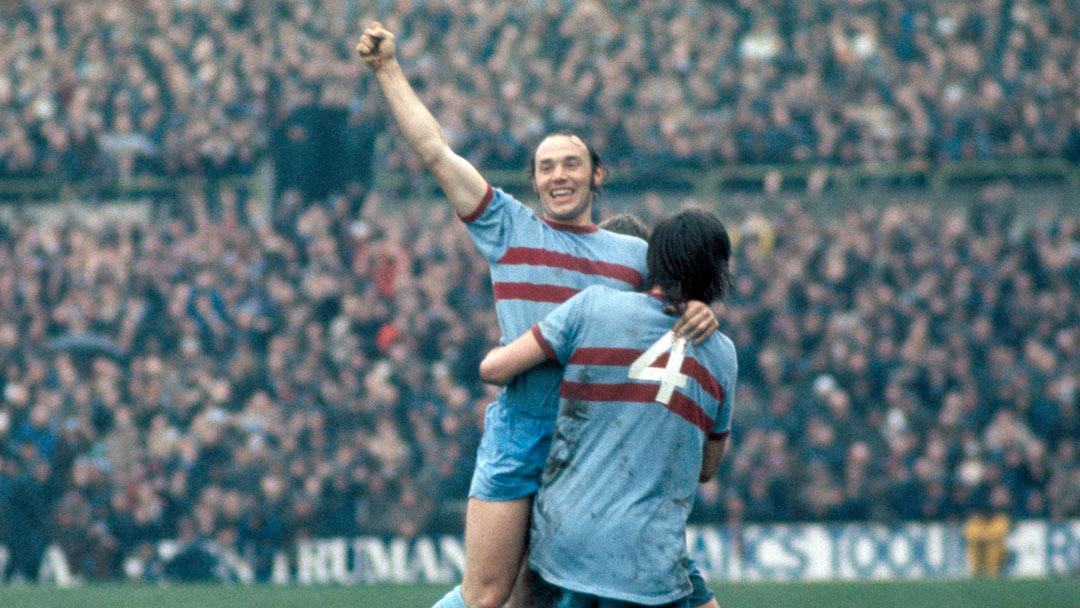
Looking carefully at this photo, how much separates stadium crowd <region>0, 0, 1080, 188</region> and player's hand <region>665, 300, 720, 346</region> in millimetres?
14577

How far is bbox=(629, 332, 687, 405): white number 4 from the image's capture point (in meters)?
3.94

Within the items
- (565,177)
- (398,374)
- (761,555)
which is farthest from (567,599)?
(398,374)

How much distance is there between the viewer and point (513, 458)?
4391 mm

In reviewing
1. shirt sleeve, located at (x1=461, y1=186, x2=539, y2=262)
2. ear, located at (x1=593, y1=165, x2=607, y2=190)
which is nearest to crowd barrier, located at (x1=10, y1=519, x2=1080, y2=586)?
ear, located at (x1=593, y1=165, x2=607, y2=190)

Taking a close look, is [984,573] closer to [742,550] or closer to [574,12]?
[742,550]

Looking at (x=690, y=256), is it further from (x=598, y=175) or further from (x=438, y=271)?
(x=438, y=271)

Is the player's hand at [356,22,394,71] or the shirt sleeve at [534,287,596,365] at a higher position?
the player's hand at [356,22,394,71]

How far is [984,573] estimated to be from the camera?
42.6 feet

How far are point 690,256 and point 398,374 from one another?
1151 centimetres

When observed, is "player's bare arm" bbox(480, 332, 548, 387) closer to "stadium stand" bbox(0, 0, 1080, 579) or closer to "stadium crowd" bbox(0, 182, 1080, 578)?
"stadium crowd" bbox(0, 182, 1080, 578)

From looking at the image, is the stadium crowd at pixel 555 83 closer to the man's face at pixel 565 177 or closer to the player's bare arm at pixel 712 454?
the man's face at pixel 565 177

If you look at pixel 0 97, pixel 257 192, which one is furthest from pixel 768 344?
pixel 0 97

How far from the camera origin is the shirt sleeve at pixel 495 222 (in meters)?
4.56

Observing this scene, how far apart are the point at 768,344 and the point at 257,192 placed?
8.22 m
